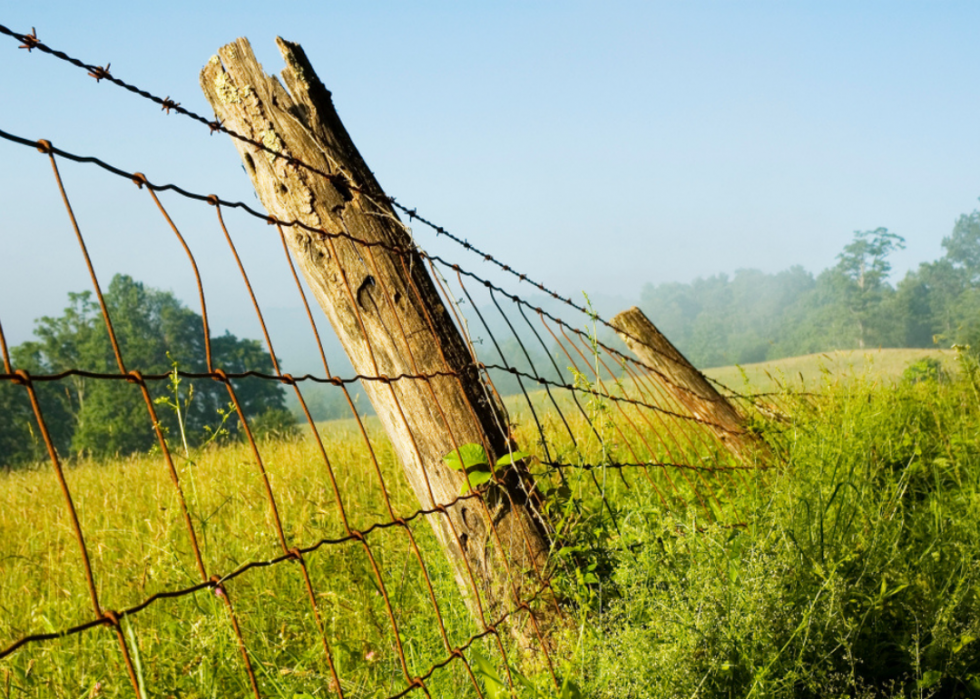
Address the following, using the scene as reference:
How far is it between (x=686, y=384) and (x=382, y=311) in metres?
2.16

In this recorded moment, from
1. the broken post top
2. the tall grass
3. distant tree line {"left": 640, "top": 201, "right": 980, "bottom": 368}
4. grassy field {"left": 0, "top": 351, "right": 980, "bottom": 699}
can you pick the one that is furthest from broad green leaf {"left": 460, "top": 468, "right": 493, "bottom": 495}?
distant tree line {"left": 640, "top": 201, "right": 980, "bottom": 368}

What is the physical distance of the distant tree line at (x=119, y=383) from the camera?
131ft

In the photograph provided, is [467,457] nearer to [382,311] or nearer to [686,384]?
[382,311]

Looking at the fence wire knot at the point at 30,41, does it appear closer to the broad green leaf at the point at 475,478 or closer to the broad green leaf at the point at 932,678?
the broad green leaf at the point at 475,478

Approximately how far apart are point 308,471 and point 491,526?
3173 millimetres

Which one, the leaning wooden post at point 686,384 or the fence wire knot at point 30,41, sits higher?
the fence wire knot at point 30,41

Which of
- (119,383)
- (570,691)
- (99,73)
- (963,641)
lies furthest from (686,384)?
(119,383)

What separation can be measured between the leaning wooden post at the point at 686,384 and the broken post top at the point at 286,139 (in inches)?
74.4

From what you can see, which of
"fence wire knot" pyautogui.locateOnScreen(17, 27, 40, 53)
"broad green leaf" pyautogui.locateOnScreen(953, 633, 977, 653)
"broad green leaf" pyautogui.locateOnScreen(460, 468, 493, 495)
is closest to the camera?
"fence wire knot" pyautogui.locateOnScreen(17, 27, 40, 53)

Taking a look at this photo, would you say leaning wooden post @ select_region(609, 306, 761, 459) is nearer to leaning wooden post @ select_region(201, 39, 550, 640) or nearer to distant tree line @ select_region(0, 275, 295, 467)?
leaning wooden post @ select_region(201, 39, 550, 640)

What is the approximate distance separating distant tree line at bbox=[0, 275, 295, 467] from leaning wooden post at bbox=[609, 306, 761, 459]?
2526cm

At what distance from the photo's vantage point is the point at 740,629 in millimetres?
1427

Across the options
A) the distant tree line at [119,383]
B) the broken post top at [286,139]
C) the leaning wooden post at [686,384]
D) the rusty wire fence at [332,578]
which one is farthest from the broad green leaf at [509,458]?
the distant tree line at [119,383]

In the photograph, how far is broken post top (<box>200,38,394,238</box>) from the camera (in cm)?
181
